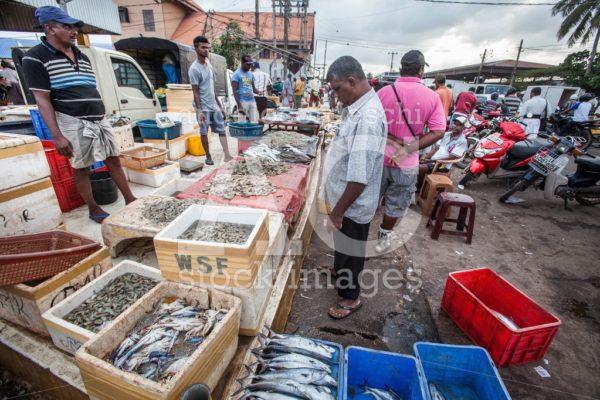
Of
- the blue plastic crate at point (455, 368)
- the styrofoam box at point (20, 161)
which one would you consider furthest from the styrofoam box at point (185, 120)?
the blue plastic crate at point (455, 368)

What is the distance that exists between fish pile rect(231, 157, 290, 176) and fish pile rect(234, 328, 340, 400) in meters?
2.09

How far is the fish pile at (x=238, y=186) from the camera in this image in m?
2.96

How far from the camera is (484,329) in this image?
2.36 metres

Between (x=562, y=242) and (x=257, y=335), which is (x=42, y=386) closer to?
(x=257, y=335)

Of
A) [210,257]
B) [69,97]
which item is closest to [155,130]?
[69,97]

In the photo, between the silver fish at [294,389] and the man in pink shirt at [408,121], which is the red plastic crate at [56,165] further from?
the man in pink shirt at [408,121]

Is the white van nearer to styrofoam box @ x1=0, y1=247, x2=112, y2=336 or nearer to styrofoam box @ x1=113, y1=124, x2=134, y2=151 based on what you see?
styrofoam box @ x1=113, y1=124, x2=134, y2=151

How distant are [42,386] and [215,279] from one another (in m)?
1.50

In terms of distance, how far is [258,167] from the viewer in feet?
12.1

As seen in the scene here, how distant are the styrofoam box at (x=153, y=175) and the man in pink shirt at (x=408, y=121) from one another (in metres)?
3.29

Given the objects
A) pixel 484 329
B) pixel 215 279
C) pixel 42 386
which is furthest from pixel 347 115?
pixel 42 386

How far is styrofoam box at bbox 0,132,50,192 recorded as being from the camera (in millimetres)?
2141

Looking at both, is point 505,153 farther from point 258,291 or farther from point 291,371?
point 291,371

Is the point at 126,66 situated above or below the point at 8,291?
above
